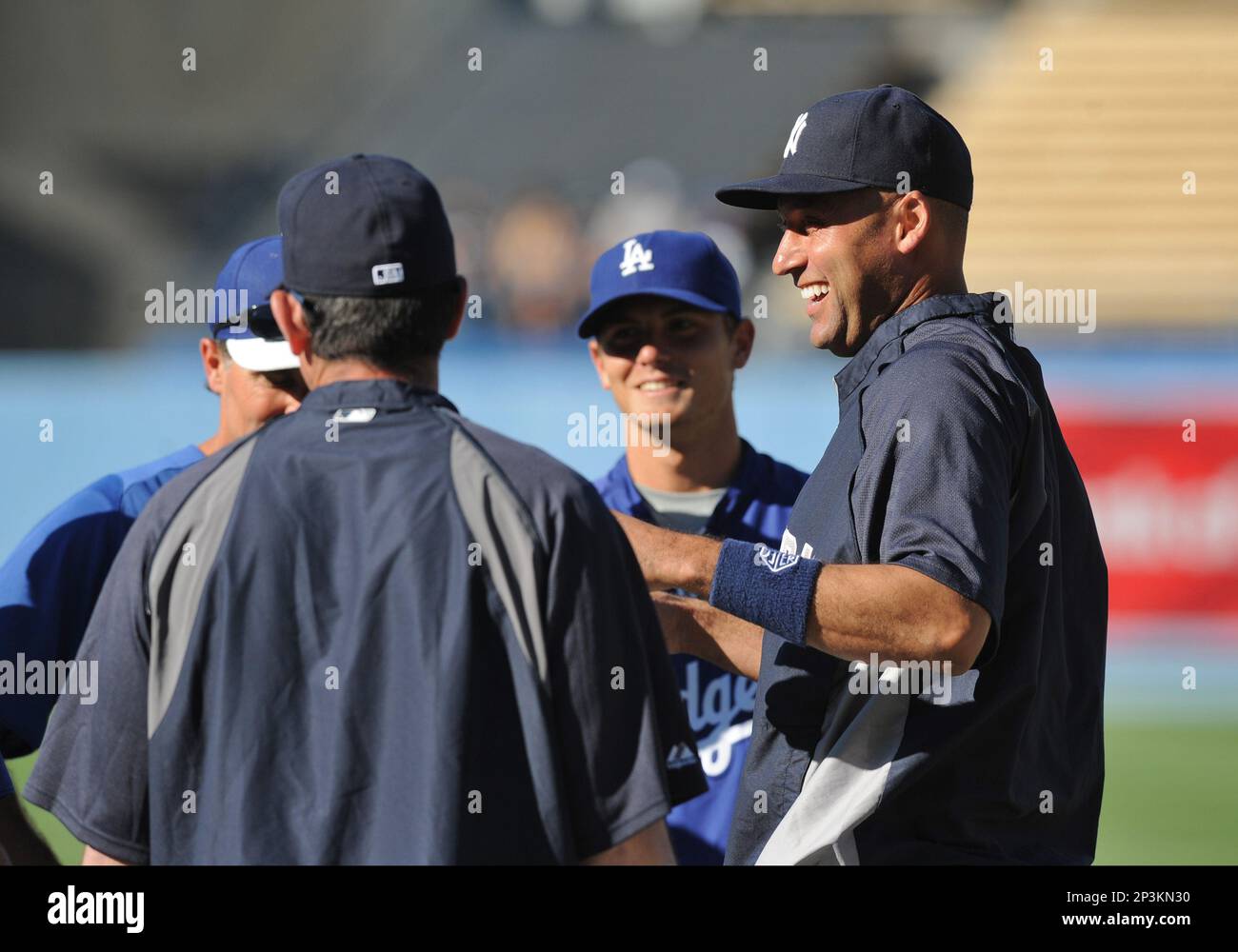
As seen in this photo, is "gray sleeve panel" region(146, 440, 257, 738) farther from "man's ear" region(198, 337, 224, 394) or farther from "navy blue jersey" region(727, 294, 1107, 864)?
"man's ear" region(198, 337, 224, 394)

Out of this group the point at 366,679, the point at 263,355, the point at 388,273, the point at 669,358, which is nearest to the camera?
the point at 366,679

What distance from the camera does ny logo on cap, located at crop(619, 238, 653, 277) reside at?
400cm

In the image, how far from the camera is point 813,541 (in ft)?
8.38

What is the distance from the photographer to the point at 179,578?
82.8 inches

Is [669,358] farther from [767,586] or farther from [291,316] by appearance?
[291,316]

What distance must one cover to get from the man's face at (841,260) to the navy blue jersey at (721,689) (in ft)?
3.08

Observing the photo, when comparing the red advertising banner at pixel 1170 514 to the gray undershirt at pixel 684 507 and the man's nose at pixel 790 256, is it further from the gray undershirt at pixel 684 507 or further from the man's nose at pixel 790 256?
the man's nose at pixel 790 256

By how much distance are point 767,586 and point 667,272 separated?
5.79 feet

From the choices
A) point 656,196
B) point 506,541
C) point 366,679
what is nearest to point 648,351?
point 506,541

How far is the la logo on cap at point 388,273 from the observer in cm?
220

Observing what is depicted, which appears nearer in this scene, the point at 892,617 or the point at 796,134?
the point at 892,617

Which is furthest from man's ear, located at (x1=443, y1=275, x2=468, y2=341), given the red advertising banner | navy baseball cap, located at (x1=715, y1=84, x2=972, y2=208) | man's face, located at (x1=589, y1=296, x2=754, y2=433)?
the red advertising banner
